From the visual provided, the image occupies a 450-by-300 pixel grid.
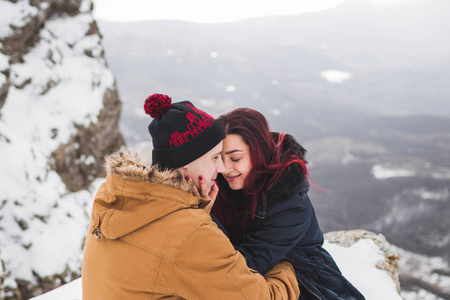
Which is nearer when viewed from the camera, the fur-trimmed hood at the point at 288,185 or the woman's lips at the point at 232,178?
the fur-trimmed hood at the point at 288,185

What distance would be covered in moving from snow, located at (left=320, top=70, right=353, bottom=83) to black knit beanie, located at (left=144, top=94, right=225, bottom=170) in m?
112

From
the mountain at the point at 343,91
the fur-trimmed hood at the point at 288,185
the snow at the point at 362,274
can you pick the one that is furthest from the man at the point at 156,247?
the mountain at the point at 343,91

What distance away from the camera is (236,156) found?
2.28 metres

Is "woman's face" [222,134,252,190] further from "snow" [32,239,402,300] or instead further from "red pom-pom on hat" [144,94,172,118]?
"snow" [32,239,402,300]

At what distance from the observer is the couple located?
1.32 metres

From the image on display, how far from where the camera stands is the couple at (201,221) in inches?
51.8

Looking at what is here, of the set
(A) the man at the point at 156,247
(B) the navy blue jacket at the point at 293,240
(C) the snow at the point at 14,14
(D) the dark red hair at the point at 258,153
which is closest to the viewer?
(A) the man at the point at 156,247

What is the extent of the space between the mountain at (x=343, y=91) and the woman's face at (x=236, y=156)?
15.8 metres

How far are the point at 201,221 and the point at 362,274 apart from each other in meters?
2.63

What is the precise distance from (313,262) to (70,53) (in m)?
8.43

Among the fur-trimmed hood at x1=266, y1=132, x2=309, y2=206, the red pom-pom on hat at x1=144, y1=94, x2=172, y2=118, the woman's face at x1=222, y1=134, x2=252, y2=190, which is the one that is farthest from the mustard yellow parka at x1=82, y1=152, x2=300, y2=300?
the woman's face at x1=222, y1=134, x2=252, y2=190

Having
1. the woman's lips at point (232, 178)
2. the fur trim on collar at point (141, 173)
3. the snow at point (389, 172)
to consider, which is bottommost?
the snow at point (389, 172)

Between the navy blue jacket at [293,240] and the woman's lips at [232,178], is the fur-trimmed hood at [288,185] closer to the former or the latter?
the navy blue jacket at [293,240]

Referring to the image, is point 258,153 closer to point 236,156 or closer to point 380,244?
point 236,156
